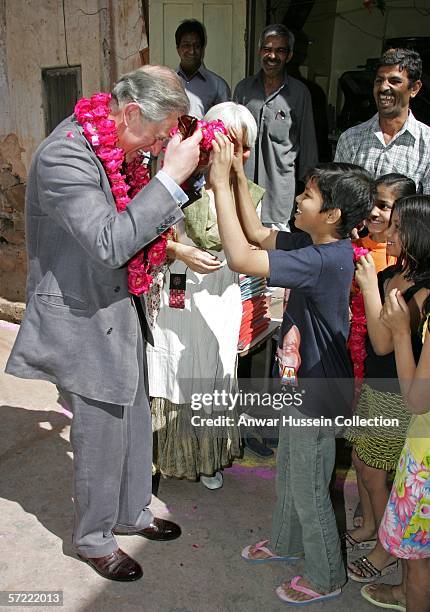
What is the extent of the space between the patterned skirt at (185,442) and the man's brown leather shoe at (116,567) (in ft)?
2.07

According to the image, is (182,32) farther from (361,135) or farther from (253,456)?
(253,456)

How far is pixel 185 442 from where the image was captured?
3.07 m

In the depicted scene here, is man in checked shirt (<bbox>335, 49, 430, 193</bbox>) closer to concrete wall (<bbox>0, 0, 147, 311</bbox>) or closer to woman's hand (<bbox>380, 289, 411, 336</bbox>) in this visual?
woman's hand (<bbox>380, 289, 411, 336</bbox>)

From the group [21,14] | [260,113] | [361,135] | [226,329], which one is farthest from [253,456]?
[21,14]

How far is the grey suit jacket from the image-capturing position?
2.04 m

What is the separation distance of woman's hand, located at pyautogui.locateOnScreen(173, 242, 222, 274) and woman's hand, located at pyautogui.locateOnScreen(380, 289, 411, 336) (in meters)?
0.86

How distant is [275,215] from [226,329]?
165 centimetres

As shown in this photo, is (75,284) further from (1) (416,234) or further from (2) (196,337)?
(1) (416,234)

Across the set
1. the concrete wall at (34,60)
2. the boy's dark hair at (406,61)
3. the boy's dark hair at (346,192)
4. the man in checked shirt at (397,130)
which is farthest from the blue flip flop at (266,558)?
the concrete wall at (34,60)

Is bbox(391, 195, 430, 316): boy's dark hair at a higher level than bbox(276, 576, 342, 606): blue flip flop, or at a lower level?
higher

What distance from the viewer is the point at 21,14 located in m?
5.20

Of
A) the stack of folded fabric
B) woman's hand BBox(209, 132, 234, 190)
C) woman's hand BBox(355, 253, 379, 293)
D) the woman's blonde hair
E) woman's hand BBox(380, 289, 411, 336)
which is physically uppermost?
the woman's blonde hair

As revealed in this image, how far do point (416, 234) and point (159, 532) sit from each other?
5.87 feet

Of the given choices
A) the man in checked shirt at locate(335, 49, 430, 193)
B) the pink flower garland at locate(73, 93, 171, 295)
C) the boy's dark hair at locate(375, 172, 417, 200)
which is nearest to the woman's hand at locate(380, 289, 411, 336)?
the boy's dark hair at locate(375, 172, 417, 200)
